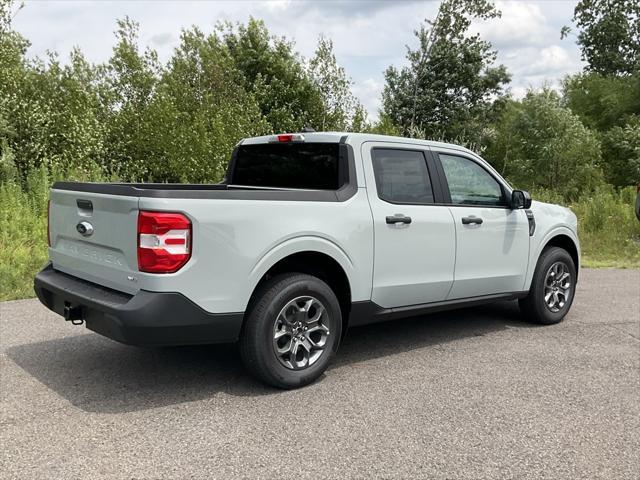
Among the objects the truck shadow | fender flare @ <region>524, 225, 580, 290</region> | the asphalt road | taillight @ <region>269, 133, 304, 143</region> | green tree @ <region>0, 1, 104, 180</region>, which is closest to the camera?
the asphalt road

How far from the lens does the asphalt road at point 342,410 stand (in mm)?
3230

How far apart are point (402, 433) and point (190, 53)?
82.2 ft

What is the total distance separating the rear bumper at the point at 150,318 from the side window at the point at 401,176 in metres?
1.64

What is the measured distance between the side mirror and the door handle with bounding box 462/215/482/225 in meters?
0.51

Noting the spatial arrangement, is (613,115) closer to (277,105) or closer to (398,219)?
(277,105)

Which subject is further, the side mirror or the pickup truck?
the side mirror

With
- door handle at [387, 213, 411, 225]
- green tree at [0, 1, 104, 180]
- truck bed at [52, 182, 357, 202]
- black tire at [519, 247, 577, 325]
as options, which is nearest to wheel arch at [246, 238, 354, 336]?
truck bed at [52, 182, 357, 202]

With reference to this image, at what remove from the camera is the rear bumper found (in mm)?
3680

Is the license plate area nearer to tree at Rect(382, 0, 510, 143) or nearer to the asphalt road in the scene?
the asphalt road

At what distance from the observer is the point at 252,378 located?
4.50 meters

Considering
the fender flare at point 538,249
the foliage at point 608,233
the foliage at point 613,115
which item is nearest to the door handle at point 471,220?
the fender flare at point 538,249

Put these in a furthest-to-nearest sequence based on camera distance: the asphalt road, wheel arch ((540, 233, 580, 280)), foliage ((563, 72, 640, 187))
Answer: foliage ((563, 72, 640, 187)) → wheel arch ((540, 233, 580, 280)) → the asphalt road

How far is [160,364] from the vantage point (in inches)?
190

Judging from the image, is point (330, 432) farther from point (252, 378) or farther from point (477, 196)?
point (477, 196)
